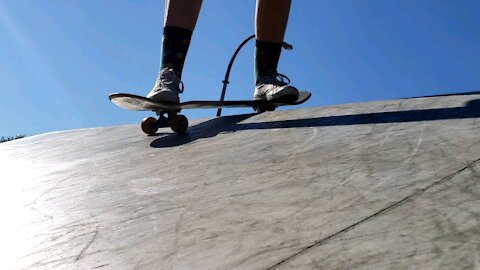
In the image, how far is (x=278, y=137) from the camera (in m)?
1.89

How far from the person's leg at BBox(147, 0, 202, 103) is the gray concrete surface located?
53 centimetres

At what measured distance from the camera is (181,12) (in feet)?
8.31

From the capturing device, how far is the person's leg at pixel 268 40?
9.15 ft

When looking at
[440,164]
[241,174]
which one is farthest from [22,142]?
[440,164]

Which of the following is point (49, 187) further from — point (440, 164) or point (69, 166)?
point (440, 164)

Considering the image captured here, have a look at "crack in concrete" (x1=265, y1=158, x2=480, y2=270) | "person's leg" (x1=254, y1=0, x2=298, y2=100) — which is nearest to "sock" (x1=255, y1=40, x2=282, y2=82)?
"person's leg" (x1=254, y1=0, x2=298, y2=100)

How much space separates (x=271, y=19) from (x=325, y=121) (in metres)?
0.93

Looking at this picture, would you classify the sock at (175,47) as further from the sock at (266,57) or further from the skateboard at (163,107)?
the sock at (266,57)

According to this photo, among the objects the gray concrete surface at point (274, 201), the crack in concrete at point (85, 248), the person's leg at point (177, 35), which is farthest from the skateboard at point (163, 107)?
the crack in concrete at point (85, 248)

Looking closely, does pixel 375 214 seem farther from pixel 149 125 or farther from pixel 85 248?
pixel 149 125

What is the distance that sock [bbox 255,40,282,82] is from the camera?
2.84m

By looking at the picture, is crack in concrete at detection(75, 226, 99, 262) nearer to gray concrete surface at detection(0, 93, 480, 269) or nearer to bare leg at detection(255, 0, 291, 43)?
gray concrete surface at detection(0, 93, 480, 269)

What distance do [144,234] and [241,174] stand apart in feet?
1.41

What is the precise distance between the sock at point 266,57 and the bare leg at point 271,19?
3 centimetres
